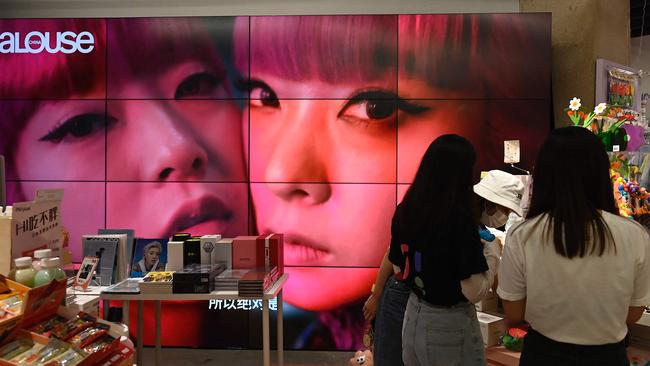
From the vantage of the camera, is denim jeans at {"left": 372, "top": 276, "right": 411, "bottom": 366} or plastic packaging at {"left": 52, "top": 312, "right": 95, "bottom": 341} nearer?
plastic packaging at {"left": 52, "top": 312, "right": 95, "bottom": 341}

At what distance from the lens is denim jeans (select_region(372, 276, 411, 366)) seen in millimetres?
2004

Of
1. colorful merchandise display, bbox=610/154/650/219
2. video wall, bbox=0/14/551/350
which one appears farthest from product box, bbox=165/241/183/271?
colorful merchandise display, bbox=610/154/650/219

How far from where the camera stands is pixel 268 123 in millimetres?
3846

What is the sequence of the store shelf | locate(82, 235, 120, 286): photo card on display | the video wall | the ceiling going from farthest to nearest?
1. the ceiling
2. the video wall
3. locate(82, 235, 120, 286): photo card on display
4. the store shelf

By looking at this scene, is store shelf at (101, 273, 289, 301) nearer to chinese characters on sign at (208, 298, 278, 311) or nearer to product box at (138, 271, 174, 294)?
product box at (138, 271, 174, 294)

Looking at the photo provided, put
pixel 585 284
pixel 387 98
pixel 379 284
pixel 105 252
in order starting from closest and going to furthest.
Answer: pixel 585 284 < pixel 379 284 < pixel 105 252 < pixel 387 98

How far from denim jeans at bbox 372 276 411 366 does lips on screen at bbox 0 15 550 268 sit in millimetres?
1714

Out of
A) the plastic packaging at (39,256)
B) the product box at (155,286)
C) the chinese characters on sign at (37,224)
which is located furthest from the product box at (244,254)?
the plastic packaging at (39,256)

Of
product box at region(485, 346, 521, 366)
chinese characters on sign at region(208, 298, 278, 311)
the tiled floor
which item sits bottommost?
the tiled floor

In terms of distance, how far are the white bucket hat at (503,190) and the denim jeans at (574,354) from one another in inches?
58.8

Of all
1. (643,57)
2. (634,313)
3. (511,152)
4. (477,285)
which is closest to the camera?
(634,313)

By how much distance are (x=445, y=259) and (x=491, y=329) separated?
125 cm

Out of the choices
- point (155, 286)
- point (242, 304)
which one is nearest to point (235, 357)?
point (242, 304)

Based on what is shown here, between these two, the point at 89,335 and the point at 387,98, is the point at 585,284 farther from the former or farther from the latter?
the point at 387,98
